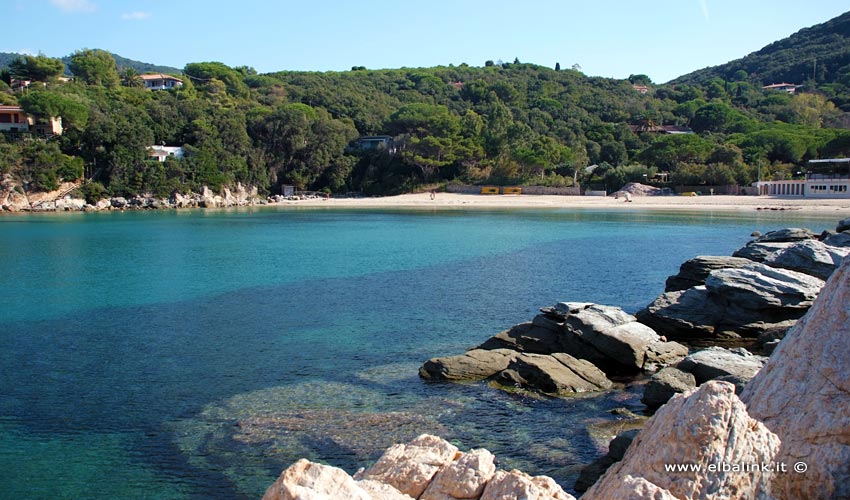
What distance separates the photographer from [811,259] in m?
19.4

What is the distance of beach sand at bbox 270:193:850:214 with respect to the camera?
2645 inches

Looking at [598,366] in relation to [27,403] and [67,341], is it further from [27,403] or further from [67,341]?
[67,341]

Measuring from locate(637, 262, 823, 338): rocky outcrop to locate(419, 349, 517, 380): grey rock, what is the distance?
535 centimetres

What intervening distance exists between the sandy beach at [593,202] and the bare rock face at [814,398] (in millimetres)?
60310

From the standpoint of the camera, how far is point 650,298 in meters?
24.6

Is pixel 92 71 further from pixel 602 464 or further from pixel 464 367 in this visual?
pixel 602 464

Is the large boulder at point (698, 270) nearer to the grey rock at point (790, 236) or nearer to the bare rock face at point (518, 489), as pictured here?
the grey rock at point (790, 236)

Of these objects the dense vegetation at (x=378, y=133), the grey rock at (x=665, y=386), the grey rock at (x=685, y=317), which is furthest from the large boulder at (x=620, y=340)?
the dense vegetation at (x=378, y=133)

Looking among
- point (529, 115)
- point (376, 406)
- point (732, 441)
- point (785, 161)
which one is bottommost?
point (376, 406)

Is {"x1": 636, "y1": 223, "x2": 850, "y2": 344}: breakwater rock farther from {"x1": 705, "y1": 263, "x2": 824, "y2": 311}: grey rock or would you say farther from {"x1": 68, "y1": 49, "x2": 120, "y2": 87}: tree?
{"x1": 68, "y1": 49, "x2": 120, "y2": 87}: tree

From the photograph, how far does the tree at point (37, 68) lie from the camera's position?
3915 inches

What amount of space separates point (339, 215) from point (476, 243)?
106 ft

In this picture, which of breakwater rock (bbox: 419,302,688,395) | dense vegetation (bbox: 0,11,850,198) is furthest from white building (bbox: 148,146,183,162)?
breakwater rock (bbox: 419,302,688,395)

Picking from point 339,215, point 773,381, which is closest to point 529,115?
point 339,215
